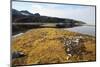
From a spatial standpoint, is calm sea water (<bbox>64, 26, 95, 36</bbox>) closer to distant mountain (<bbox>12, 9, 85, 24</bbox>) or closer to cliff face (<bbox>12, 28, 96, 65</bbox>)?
cliff face (<bbox>12, 28, 96, 65</bbox>)

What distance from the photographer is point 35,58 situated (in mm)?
2498

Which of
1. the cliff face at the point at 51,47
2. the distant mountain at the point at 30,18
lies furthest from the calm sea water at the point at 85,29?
the distant mountain at the point at 30,18

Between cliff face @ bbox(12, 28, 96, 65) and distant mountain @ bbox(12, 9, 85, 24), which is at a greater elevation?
distant mountain @ bbox(12, 9, 85, 24)

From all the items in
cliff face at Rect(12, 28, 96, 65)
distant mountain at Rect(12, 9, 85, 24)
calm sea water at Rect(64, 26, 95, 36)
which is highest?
distant mountain at Rect(12, 9, 85, 24)

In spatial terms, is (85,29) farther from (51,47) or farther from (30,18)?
(30,18)

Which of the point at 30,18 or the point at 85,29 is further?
the point at 85,29

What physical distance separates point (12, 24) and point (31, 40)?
31cm

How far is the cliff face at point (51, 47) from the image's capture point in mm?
2439

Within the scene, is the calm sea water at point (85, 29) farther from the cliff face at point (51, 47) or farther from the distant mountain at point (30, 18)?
the distant mountain at point (30, 18)

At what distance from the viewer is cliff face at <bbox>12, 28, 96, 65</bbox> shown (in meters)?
2.44

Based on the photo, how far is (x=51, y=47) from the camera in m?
2.58

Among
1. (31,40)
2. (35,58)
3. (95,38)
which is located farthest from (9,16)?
(95,38)

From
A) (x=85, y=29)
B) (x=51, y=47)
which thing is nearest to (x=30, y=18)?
(x=51, y=47)

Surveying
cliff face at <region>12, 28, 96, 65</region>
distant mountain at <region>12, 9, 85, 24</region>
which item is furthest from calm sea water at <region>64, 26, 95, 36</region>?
distant mountain at <region>12, 9, 85, 24</region>
